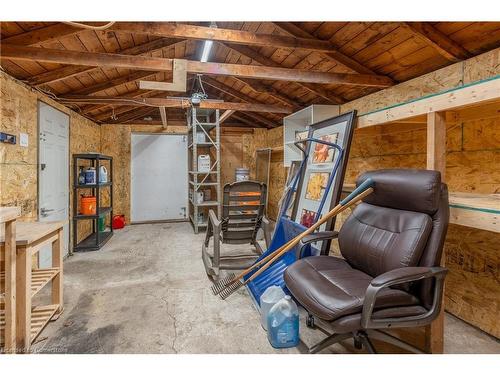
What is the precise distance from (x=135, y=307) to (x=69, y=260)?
6.16 ft

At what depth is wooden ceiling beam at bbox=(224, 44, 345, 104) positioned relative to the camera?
11.1ft

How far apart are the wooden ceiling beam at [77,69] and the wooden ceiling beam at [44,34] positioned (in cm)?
66

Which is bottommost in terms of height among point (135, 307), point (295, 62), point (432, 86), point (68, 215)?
point (135, 307)

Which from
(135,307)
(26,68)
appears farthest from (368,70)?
(26,68)

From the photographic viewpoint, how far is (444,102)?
1521 millimetres

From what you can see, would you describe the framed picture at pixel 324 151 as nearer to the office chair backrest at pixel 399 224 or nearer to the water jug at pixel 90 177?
the office chair backrest at pixel 399 224

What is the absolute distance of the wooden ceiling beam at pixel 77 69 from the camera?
9.54 ft

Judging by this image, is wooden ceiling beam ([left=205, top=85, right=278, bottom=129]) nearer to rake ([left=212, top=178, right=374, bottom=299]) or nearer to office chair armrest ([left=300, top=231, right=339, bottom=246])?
rake ([left=212, top=178, right=374, bottom=299])

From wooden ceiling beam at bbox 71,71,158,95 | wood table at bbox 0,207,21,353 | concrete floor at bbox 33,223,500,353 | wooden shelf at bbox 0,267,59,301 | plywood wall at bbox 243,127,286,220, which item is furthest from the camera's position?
plywood wall at bbox 243,127,286,220

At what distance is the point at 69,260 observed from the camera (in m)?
3.55

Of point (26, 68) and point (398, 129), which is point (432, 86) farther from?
point (26, 68)

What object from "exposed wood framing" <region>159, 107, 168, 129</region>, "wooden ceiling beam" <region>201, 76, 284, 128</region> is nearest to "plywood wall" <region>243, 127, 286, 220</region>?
"wooden ceiling beam" <region>201, 76, 284, 128</region>

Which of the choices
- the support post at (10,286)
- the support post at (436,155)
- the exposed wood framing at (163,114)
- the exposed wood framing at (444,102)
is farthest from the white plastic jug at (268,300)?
the exposed wood framing at (163,114)

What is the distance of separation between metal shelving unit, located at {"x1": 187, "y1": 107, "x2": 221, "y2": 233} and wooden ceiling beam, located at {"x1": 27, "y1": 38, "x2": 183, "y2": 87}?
161 cm
